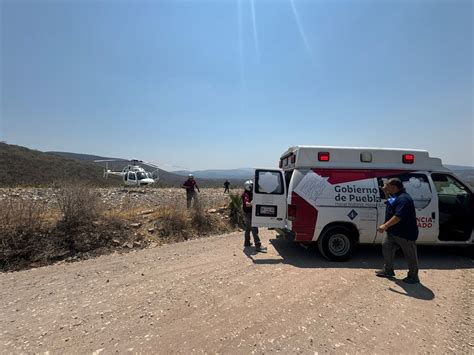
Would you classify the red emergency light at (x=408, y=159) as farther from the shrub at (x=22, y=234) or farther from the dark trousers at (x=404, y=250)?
the shrub at (x=22, y=234)

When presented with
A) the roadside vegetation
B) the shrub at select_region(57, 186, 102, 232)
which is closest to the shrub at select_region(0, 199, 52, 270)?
the roadside vegetation

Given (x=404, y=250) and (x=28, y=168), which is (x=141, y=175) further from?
(x=28, y=168)

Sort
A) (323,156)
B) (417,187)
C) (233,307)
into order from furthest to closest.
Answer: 1. (323,156)
2. (417,187)
3. (233,307)

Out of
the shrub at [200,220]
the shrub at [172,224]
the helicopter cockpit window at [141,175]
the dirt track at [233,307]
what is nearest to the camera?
the dirt track at [233,307]

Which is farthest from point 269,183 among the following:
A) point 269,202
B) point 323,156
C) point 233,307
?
point 233,307

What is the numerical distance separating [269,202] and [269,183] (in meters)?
0.47

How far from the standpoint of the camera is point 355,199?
7.33m

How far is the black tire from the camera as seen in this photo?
289 inches

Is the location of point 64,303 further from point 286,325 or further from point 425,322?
point 425,322

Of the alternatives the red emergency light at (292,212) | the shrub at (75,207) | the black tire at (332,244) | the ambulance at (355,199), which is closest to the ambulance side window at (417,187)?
the ambulance at (355,199)

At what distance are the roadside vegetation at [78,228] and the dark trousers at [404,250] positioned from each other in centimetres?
576

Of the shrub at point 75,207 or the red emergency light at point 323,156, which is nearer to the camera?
the red emergency light at point 323,156

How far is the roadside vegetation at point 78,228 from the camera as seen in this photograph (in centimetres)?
731

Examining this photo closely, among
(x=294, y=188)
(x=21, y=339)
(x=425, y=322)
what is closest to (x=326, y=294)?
(x=425, y=322)
